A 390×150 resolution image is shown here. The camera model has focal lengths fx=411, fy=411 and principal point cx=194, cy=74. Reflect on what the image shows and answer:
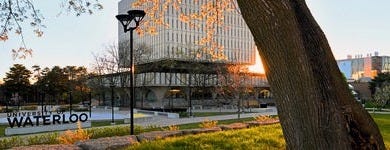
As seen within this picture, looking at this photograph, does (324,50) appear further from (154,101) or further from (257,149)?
(154,101)

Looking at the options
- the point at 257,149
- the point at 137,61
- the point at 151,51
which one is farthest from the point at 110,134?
the point at 151,51

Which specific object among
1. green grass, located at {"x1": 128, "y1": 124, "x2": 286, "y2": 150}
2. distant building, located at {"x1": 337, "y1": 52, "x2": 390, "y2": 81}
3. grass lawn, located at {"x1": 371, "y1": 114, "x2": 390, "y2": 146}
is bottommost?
grass lawn, located at {"x1": 371, "y1": 114, "x2": 390, "y2": 146}

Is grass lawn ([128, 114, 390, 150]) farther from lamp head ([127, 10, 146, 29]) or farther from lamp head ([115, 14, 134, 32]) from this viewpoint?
lamp head ([115, 14, 134, 32])

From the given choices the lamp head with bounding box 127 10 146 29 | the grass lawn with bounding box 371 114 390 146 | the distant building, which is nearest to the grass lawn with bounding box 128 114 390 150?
the grass lawn with bounding box 371 114 390 146

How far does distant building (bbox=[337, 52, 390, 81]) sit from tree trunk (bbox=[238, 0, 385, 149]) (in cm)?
9369

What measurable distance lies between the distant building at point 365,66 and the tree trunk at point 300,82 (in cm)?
9369

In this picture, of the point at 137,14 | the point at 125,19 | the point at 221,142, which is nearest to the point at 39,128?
the point at 125,19

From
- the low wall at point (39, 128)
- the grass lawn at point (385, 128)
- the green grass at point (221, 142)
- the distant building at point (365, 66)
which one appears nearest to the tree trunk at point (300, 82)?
the green grass at point (221, 142)

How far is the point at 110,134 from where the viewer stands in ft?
47.2

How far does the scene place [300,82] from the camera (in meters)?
3.48

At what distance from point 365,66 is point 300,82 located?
102 meters

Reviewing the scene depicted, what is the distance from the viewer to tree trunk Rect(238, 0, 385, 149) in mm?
3473

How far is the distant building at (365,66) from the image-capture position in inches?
3715

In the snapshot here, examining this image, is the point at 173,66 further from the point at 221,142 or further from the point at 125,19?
the point at 221,142
